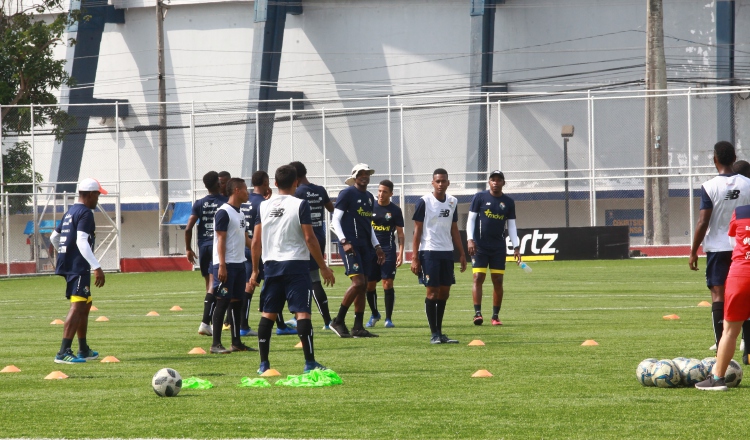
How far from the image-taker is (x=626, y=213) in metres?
44.0

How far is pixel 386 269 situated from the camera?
1537 centimetres

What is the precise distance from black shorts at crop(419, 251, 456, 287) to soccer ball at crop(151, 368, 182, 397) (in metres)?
4.57

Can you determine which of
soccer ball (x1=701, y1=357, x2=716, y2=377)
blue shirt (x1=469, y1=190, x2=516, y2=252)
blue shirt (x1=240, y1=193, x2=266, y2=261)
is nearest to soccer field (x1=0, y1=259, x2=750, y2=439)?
soccer ball (x1=701, y1=357, x2=716, y2=377)

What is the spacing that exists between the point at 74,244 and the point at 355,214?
3689mm

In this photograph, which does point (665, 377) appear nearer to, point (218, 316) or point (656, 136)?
point (218, 316)

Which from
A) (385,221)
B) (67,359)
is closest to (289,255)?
(67,359)

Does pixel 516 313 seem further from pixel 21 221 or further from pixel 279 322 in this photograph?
pixel 21 221

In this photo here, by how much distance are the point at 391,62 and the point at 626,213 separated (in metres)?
12.8

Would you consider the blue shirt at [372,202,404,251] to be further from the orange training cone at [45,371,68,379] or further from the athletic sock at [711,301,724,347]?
the orange training cone at [45,371,68,379]

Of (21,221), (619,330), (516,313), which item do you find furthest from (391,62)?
(619,330)

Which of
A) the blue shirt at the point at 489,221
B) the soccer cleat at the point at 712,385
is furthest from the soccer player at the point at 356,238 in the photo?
the soccer cleat at the point at 712,385

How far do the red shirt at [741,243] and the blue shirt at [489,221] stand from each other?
262 inches

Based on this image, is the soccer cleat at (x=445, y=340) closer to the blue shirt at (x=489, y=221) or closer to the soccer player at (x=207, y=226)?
the blue shirt at (x=489, y=221)

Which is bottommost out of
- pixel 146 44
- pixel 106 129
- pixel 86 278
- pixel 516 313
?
pixel 516 313
